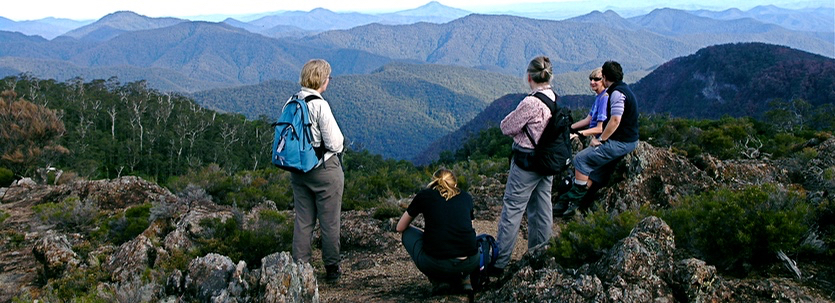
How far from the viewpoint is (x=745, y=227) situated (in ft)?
13.1

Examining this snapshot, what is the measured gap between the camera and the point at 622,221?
14.7 ft

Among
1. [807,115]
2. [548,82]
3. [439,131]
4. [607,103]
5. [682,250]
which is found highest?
[548,82]

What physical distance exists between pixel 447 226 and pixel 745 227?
2190 mm

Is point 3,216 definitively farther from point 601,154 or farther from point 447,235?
point 601,154

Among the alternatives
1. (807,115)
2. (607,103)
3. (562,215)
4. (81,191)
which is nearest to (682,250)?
(607,103)

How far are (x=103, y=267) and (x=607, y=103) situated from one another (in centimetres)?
524

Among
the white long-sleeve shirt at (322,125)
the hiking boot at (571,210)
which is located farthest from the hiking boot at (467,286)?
the hiking boot at (571,210)

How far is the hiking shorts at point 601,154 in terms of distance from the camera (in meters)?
5.63

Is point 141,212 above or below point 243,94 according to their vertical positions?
above

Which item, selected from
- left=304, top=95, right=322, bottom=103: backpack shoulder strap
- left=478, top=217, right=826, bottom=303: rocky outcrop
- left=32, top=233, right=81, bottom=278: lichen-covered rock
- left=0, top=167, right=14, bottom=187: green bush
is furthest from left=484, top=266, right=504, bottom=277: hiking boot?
left=0, top=167, right=14, bottom=187: green bush

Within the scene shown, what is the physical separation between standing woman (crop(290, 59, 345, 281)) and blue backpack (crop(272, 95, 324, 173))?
0.18 ft

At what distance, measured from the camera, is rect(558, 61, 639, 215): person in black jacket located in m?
5.38

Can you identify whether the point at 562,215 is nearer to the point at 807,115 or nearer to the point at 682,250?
the point at 682,250

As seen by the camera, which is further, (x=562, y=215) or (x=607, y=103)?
(x=562, y=215)
